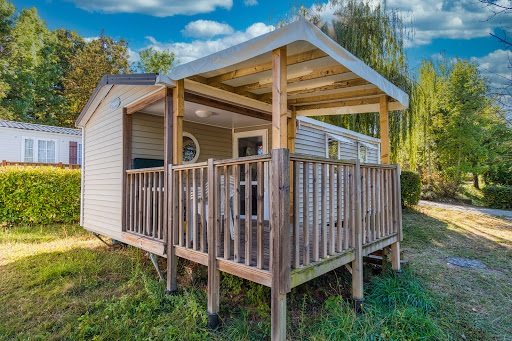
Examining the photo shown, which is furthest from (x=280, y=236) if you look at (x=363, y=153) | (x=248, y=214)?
(x=363, y=153)

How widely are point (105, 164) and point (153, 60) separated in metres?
16.7

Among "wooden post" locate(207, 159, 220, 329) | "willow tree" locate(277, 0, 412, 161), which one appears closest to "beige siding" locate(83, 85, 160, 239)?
"wooden post" locate(207, 159, 220, 329)

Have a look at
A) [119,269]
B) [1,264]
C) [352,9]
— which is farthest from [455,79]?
[1,264]

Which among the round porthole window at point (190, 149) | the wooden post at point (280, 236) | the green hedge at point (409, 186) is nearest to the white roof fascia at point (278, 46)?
the wooden post at point (280, 236)

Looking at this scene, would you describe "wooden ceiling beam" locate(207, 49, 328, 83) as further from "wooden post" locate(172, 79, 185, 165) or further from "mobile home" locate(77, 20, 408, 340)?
"wooden post" locate(172, 79, 185, 165)

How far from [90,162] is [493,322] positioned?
273 inches

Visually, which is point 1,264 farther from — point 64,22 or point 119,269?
point 64,22

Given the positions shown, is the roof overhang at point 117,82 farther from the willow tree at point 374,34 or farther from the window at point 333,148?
the willow tree at point 374,34

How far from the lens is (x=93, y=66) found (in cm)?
1507

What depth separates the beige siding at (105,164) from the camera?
15.5 ft

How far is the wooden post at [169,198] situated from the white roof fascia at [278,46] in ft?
1.59

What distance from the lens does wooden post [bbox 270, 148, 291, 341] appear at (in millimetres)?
2215

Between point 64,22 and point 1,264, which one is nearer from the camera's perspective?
point 1,264

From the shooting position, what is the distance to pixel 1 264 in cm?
469
